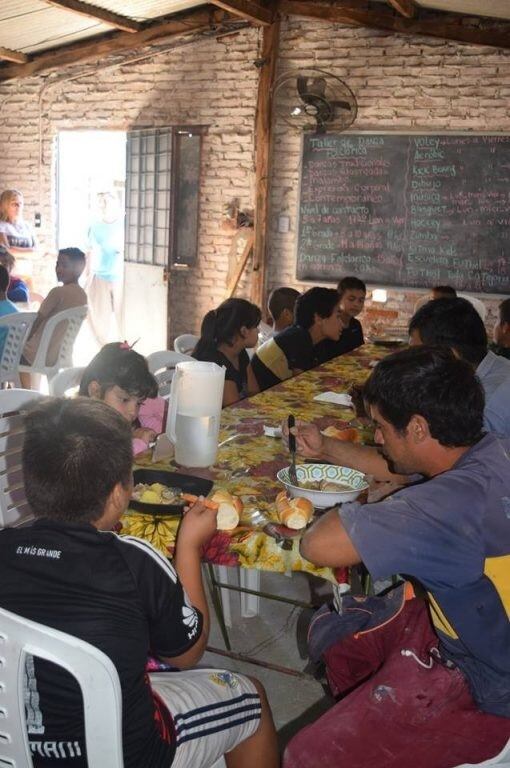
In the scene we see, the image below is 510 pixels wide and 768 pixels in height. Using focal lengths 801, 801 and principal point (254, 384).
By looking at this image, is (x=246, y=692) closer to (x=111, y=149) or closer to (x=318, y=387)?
(x=318, y=387)

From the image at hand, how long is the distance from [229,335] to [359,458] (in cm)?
142

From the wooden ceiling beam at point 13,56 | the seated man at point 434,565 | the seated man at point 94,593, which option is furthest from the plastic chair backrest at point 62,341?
the wooden ceiling beam at point 13,56

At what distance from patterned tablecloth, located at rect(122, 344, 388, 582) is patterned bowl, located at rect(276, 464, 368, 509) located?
64 millimetres

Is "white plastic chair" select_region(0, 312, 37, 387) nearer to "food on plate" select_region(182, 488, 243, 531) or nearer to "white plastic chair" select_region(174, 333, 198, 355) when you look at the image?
"white plastic chair" select_region(174, 333, 198, 355)

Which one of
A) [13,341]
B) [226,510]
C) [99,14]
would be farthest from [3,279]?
[226,510]

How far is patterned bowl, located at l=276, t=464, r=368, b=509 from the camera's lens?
207 cm

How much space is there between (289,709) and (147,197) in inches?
245

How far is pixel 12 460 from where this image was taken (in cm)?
255

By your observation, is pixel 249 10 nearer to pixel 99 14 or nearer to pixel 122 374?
pixel 99 14

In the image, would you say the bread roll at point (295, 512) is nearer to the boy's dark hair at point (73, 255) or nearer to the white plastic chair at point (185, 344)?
the white plastic chair at point (185, 344)

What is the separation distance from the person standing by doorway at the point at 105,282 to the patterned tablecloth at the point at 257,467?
4879mm

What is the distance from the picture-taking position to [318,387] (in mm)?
3709

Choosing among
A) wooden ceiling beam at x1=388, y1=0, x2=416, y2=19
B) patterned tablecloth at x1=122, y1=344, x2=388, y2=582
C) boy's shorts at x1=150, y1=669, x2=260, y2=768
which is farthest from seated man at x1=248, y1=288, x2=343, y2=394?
wooden ceiling beam at x1=388, y1=0, x2=416, y2=19

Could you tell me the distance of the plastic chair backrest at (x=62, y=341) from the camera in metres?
5.22
